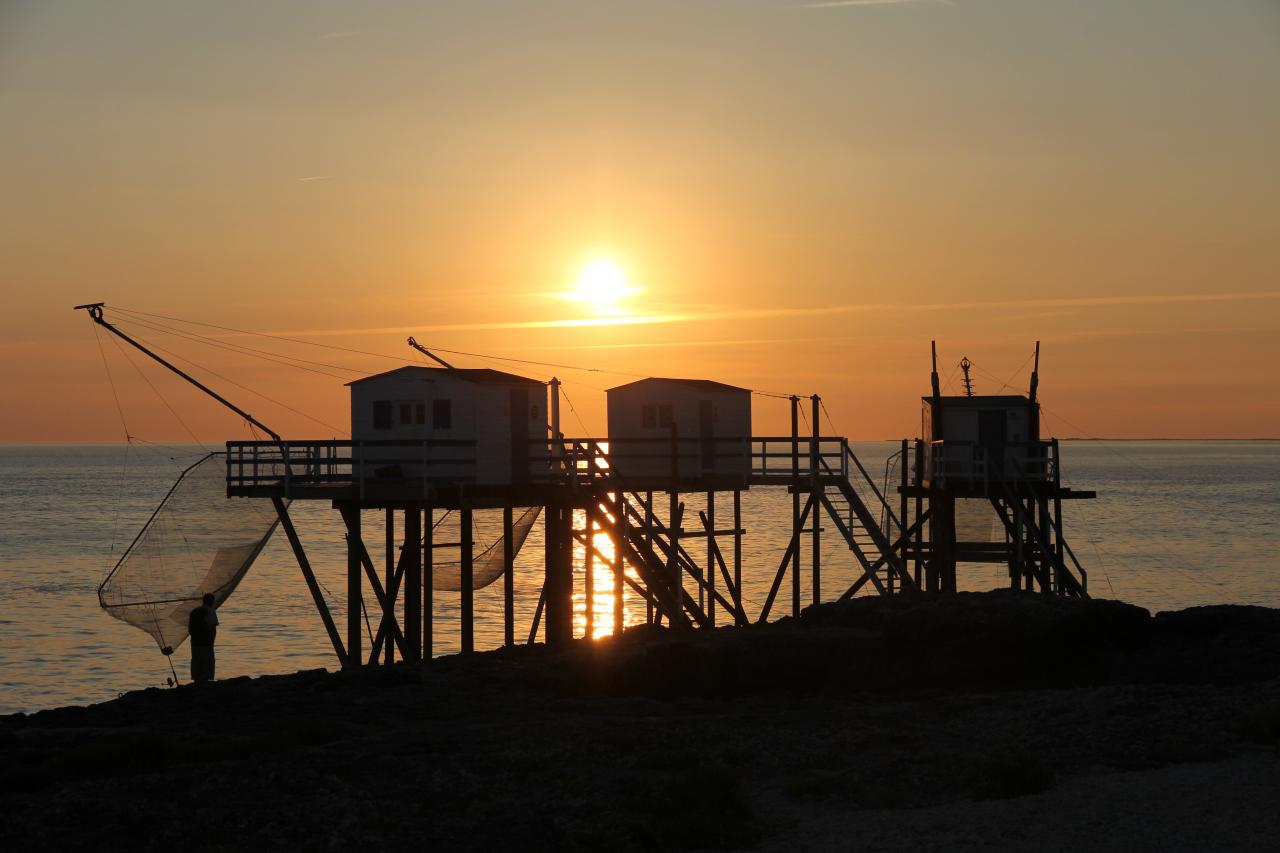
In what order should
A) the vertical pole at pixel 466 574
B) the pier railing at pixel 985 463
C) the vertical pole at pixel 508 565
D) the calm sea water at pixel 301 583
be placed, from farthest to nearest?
the calm sea water at pixel 301 583 < the pier railing at pixel 985 463 < the vertical pole at pixel 508 565 < the vertical pole at pixel 466 574

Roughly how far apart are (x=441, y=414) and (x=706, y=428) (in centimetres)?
800

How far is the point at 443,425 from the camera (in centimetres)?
3272

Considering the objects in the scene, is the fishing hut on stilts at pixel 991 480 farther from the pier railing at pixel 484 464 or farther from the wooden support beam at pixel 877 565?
the pier railing at pixel 484 464

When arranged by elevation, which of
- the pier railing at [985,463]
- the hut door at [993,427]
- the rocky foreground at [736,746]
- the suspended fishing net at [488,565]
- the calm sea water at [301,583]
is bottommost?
the calm sea water at [301,583]

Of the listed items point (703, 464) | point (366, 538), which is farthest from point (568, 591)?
point (366, 538)

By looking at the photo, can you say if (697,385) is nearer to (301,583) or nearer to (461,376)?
Result: (461,376)

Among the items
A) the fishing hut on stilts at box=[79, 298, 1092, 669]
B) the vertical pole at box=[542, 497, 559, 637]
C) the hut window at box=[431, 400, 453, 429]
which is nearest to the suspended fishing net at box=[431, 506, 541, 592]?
the fishing hut on stilts at box=[79, 298, 1092, 669]

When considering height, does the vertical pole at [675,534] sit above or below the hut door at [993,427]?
below

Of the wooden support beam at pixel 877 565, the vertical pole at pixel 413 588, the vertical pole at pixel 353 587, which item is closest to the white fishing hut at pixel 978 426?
the wooden support beam at pixel 877 565

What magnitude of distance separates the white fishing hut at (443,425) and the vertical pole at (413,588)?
121 centimetres

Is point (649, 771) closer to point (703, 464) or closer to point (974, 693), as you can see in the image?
point (974, 693)

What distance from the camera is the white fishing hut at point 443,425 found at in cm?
3244

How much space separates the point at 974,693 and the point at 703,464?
14.5 meters

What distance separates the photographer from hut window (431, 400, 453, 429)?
107ft
